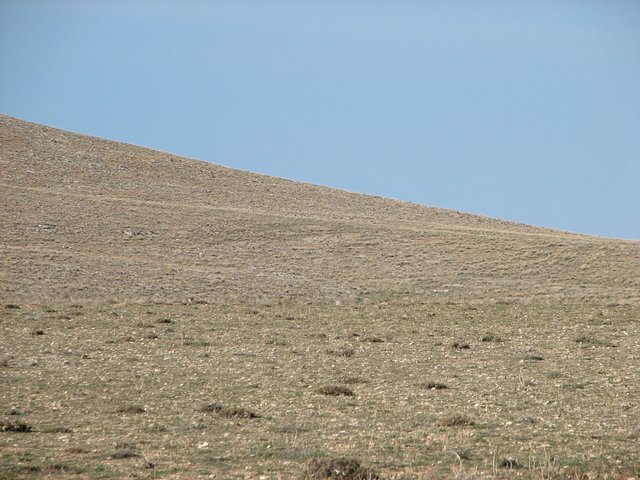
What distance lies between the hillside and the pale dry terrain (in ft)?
0.87

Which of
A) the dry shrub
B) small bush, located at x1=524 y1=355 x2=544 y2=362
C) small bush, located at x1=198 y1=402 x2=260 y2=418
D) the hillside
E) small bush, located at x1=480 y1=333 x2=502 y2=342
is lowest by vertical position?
small bush, located at x1=198 y1=402 x2=260 y2=418

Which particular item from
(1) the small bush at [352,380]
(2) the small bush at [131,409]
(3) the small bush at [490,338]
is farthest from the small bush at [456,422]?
(3) the small bush at [490,338]

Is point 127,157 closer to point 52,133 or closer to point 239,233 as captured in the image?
point 52,133

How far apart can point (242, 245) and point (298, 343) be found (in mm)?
31252

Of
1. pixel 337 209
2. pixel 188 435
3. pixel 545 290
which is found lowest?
pixel 188 435

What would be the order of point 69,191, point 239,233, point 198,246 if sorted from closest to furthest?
point 198,246
point 239,233
point 69,191

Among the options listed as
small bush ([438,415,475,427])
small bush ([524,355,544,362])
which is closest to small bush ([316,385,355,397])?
small bush ([438,415,475,427])

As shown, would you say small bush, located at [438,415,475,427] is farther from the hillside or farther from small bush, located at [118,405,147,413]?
the hillside

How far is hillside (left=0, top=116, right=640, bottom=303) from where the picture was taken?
43.2 meters

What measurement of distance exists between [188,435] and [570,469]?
592 cm

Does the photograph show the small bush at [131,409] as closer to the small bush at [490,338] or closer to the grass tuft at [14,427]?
the grass tuft at [14,427]

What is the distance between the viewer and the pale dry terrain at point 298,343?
12477 millimetres

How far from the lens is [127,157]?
8806cm

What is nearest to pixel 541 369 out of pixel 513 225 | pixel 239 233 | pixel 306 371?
pixel 306 371
